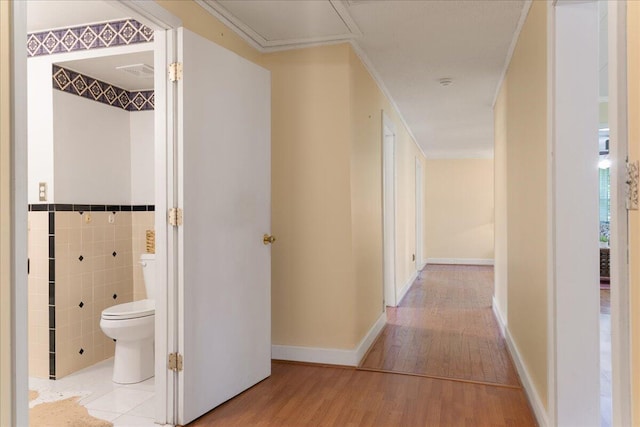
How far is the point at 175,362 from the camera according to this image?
234cm

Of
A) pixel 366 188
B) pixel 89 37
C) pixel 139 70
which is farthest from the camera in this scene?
pixel 366 188

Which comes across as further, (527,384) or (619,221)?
(527,384)

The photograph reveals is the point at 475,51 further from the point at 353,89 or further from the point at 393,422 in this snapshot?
the point at 393,422

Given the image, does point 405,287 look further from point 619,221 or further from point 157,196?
point 619,221

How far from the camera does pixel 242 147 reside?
2768mm

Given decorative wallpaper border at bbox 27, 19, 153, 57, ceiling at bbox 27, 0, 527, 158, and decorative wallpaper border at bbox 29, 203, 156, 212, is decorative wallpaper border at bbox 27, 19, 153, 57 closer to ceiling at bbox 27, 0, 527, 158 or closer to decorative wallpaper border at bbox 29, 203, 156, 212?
ceiling at bbox 27, 0, 527, 158

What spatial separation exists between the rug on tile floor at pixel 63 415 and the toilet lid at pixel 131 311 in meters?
0.53

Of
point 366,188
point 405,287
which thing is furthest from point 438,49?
point 405,287

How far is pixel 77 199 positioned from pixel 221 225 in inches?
52.6

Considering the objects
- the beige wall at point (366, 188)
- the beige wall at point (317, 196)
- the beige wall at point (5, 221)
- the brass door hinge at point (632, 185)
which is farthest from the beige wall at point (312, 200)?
the brass door hinge at point (632, 185)

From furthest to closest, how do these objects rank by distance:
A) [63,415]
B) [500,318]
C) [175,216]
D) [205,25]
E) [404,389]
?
[500,318] → [404,389] → [205,25] → [63,415] → [175,216]

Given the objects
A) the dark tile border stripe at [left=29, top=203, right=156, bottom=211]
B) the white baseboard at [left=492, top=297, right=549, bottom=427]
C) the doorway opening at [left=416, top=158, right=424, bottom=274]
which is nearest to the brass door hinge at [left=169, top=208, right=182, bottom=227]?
the dark tile border stripe at [left=29, top=203, right=156, bottom=211]

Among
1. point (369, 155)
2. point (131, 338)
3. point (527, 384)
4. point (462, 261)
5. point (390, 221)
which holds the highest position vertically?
point (369, 155)

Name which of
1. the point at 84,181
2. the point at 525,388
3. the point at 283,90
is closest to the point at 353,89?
the point at 283,90
